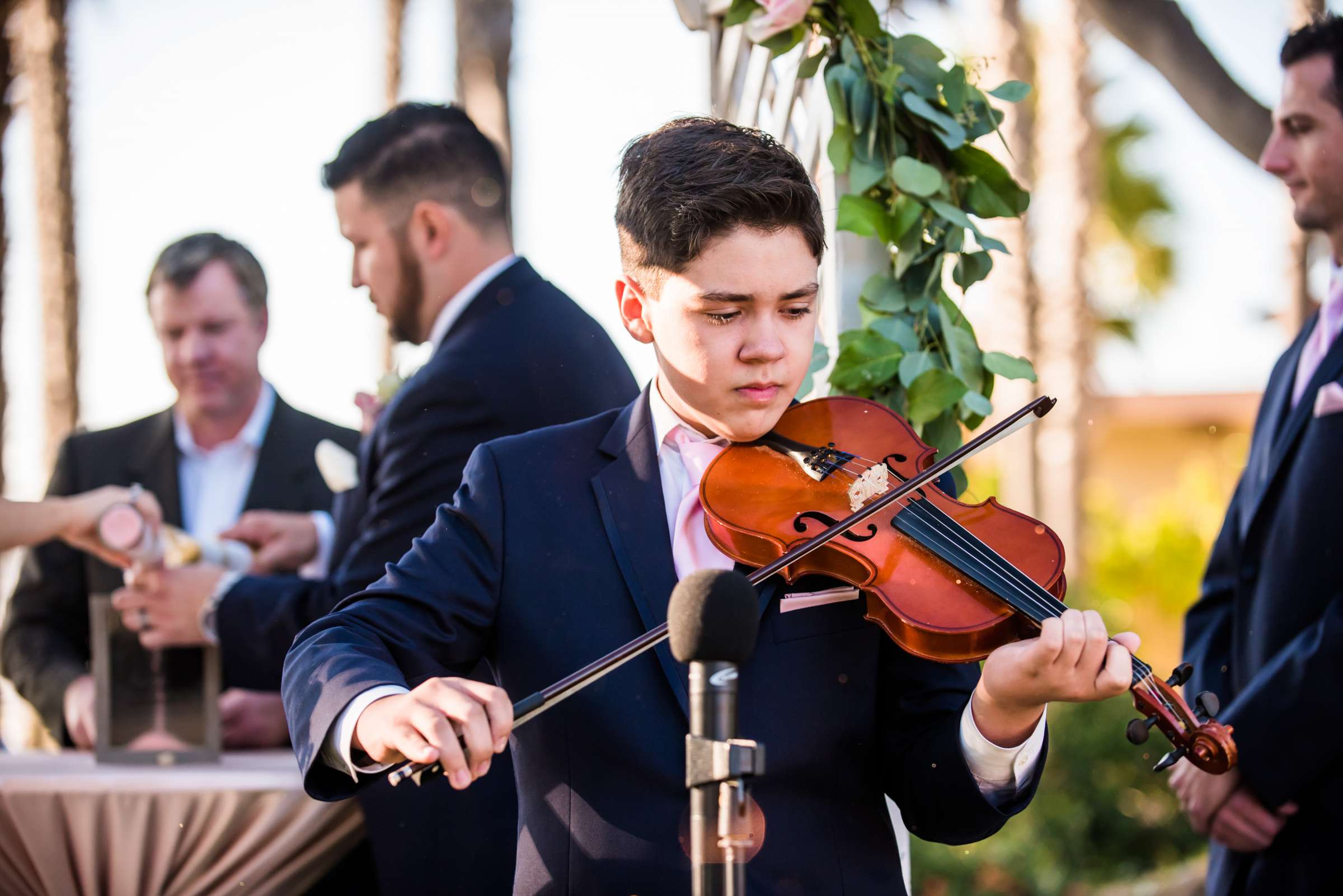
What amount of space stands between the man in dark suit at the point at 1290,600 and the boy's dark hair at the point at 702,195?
5.24 ft

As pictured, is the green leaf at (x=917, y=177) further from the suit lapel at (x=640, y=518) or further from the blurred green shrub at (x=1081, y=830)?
the blurred green shrub at (x=1081, y=830)

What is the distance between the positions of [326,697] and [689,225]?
3.03 ft

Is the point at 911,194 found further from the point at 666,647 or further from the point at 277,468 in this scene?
the point at 277,468

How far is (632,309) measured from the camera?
7.70ft

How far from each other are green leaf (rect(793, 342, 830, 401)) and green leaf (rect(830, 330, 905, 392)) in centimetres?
6

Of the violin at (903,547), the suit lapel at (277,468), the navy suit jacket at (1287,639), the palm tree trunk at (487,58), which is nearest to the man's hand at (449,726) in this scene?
the violin at (903,547)

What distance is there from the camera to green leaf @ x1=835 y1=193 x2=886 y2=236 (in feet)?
9.60

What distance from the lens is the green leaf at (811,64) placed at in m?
3.08

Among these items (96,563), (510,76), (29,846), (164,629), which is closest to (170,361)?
(96,563)

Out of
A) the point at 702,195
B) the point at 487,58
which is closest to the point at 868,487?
the point at 702,195

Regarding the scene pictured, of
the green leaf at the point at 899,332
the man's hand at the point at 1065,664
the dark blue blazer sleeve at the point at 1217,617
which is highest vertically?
the green leaf at the point at 899,332

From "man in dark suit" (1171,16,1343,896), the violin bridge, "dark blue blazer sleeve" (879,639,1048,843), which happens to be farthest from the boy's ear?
"man in dark suit" (1171,16,1343,896)

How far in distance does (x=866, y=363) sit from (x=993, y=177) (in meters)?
0.55

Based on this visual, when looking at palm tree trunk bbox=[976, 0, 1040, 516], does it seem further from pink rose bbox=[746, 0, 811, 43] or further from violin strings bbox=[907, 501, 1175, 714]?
violin strings bbox=[907, 501, 1175, 714]
